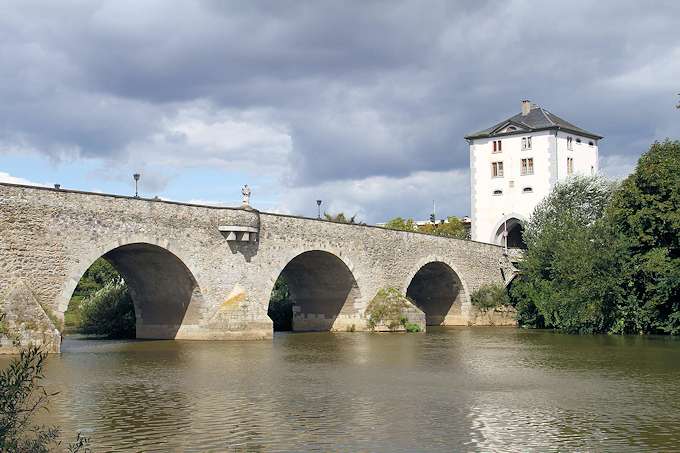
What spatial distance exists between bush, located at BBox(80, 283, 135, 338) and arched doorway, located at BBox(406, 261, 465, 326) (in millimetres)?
15833

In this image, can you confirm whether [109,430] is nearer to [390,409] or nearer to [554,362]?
[390,409]

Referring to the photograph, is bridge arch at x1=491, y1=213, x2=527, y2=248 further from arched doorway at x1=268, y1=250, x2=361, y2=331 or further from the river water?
the river water

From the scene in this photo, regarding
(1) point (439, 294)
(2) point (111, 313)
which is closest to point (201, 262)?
(2) point (111, 313)

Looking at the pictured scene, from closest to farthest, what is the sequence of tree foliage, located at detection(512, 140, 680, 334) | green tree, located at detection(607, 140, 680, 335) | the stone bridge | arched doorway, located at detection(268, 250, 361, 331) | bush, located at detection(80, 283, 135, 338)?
the stone bridge, green tree, located at detection(607, 140, 680, 335), tree foliage, located at detection(512, 140, 680, 334), bush, located at detection(80, 283, 135, 338), arched doorway, located at detection(268, 250, 361, 331)

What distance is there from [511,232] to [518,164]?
5.48 meters

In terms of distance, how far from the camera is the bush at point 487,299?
4191 cm

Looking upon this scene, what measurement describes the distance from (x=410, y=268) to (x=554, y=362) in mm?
16341

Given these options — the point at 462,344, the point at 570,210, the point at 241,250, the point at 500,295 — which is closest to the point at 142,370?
the point at 241,250

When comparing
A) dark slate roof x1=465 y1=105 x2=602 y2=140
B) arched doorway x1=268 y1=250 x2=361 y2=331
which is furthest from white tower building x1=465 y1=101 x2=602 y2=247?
arched doorway x1=268 y1=250 x2=361 y2=331

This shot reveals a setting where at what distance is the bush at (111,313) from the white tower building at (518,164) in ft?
93.4

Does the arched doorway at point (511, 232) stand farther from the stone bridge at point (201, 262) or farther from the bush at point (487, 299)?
the stone bridge at point (201, 262)

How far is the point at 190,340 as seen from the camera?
27516mm

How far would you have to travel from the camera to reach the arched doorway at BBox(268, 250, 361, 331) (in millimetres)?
33906

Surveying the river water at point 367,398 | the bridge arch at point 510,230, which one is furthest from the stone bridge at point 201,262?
the bridge arch at point 510,230
